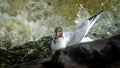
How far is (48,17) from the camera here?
741 centimetres

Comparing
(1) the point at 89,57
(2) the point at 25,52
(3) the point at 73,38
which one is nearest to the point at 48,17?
(2) the point at 25,52

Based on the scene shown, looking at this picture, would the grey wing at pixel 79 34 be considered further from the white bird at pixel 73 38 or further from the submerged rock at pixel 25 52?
the submerged rock at pixel 25 52

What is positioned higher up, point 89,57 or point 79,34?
point 79,34

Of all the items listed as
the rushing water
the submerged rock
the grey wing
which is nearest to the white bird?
the grey wing

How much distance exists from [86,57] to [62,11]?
5.54 metres

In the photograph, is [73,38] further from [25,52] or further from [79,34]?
[25,52]

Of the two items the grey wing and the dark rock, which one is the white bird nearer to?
the grey wing

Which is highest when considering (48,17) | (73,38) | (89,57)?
(48,17)

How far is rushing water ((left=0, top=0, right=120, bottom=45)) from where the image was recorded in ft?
22.3

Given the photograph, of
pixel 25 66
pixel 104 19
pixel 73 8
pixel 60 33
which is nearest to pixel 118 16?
pixel 104 19

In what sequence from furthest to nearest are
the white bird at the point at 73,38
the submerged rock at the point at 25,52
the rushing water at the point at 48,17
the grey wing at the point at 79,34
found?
the rushing water at the point at 48,17
the submerged rock at the point at 25,52
the grey wing at the point at 79,34
the white bird at the point at 73,38

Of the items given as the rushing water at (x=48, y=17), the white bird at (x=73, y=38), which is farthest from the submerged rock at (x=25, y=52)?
the white bird at (x=73, y=38)

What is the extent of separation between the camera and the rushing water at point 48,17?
22.3ft

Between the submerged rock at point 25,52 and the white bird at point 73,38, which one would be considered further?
the submerged rock at point 25,52
